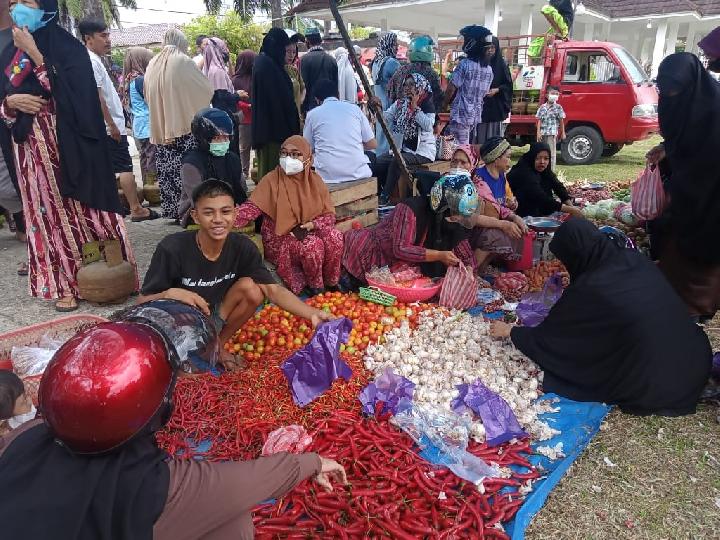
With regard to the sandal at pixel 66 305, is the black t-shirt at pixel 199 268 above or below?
above

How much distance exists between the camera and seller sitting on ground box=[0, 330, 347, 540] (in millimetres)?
1211

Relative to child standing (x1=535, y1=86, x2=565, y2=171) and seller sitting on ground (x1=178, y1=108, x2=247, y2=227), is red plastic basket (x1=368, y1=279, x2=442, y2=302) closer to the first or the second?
seller sitting on ground (x1=178, y1=108, x2=247, y2=227)

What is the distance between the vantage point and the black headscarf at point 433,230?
4215 millimetres

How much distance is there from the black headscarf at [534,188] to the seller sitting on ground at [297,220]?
2.34 meters

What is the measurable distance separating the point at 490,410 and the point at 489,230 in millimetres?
2406

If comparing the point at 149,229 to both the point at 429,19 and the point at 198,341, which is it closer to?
the point at 198,341

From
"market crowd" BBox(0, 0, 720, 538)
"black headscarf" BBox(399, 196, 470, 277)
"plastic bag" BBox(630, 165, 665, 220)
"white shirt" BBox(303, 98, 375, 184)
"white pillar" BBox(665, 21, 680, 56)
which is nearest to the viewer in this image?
"market crowd" BBox(0, 0, 720, 538)

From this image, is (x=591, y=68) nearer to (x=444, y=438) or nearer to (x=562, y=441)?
(x=562, y=441)

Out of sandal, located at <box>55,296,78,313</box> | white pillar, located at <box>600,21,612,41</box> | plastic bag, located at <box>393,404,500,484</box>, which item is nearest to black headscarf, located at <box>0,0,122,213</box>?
sandal, located at <box>55,296,78,313</box>

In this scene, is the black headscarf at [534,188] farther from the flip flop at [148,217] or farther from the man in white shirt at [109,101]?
the flip flop at [148,217]

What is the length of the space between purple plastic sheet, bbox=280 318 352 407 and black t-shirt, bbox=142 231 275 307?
573mm

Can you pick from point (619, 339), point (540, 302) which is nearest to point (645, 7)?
point (540, 302)

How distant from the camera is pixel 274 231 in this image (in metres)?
4.50

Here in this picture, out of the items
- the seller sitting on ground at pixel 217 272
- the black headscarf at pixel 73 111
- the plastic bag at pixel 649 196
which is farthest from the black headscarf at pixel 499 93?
the seller sitting on ground at pixel 217 272
